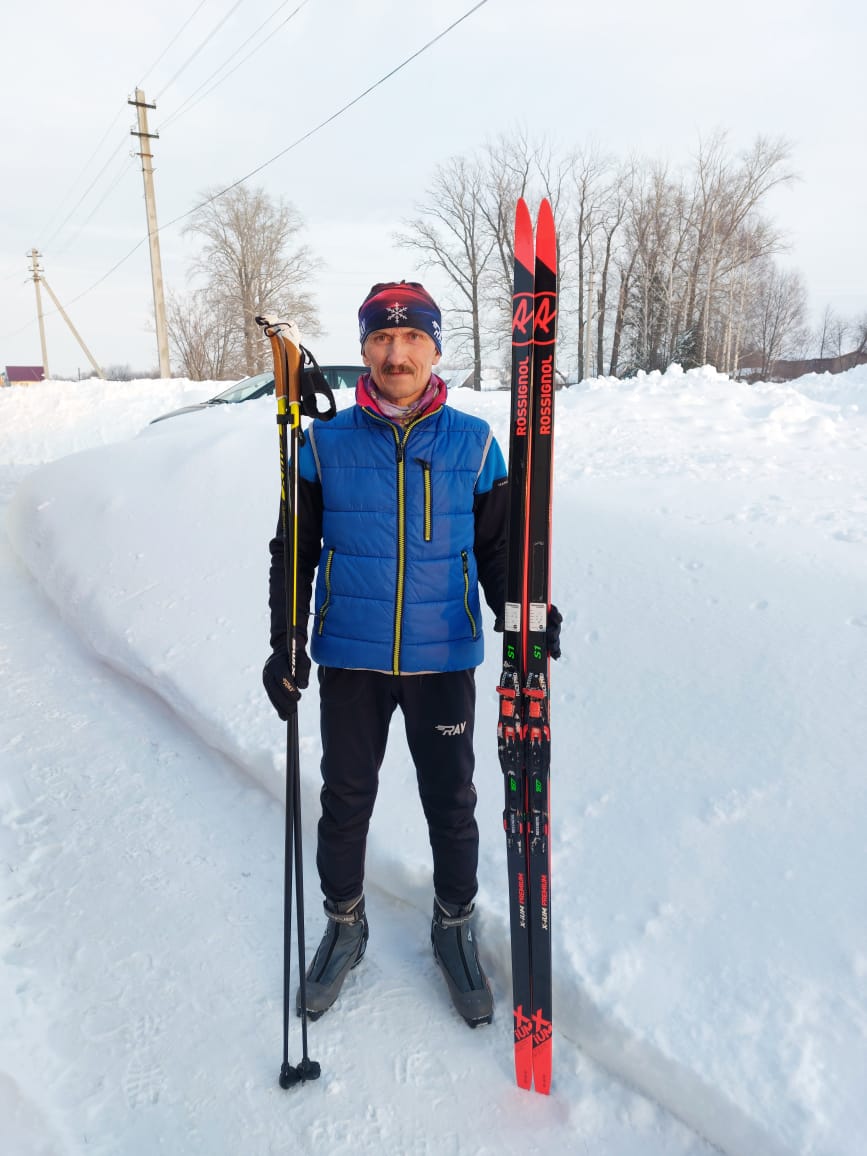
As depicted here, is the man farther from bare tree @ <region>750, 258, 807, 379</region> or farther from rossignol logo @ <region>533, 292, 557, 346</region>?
bare tree @ <region>750, 258, 807, 379</region>

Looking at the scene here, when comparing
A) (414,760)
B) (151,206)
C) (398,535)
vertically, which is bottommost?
(414,760)

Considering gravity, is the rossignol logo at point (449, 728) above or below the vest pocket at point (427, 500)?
below

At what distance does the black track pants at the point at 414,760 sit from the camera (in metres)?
1.99

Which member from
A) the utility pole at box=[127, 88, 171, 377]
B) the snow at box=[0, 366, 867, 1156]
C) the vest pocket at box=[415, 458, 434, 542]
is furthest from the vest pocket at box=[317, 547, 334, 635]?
the utility pole at box=[127, 88, 171, 377]

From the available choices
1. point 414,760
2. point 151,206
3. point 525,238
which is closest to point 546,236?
point 525,238

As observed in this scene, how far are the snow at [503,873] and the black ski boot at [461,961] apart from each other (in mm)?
62

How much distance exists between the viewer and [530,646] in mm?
1825

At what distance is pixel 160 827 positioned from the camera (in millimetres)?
2812

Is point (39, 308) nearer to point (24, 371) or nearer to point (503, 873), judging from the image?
point (24, 371)

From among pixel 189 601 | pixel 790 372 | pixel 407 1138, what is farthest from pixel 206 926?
pixel 790 372

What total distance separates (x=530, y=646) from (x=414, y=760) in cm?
52

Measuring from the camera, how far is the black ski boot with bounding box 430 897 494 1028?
2.00 m

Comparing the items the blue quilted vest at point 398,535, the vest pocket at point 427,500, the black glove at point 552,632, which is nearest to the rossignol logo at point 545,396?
the blue quilted vest at point 398,535

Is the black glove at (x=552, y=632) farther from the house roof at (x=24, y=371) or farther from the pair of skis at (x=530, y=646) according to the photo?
the house roof at (x=24, y=371)
